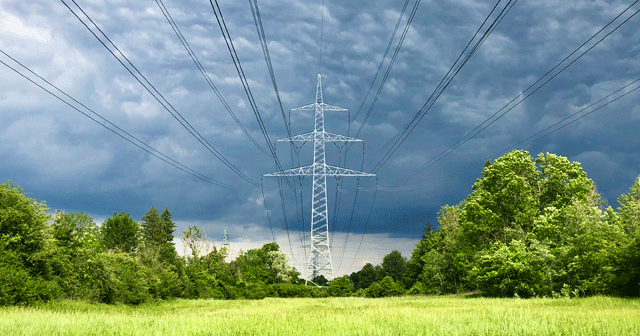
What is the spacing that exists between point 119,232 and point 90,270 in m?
52.8

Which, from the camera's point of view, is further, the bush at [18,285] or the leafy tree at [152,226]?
the leafy tree at [152,226]

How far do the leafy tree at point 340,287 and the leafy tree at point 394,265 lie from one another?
43038mm

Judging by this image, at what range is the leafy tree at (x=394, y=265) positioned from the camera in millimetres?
135375

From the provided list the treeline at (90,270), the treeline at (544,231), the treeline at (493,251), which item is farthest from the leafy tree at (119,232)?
the treeline at (544,231)

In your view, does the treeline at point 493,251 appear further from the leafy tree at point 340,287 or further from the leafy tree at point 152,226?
the leafy tree at point 152,226

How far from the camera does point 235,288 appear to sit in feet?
246

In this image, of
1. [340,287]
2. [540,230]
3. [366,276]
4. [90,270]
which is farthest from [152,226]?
[540,230]

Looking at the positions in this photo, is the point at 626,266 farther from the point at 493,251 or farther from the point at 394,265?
the point at 394,265

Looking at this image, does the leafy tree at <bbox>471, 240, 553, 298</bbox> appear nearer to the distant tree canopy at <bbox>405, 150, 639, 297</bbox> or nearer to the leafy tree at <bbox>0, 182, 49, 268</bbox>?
the distant tree canopy at <bbox>405, 150, 639, 297</bbox>

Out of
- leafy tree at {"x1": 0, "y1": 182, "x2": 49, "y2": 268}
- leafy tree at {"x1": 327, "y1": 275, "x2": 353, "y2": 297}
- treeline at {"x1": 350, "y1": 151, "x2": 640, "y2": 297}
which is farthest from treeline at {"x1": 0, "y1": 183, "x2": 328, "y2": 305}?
treeline at {"x1": 350, "y1": 151, "x2": 640, "y2": 297}

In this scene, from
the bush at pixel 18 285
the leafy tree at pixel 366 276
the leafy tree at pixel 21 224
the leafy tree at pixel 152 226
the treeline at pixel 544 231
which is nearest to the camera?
the bush at pixel 18 285

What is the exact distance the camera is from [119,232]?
298 feet

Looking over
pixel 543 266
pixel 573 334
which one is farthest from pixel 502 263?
pixel 573 334

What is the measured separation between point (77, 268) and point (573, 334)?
132 ft
